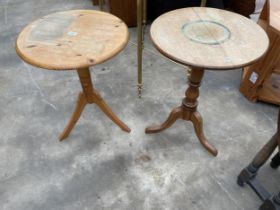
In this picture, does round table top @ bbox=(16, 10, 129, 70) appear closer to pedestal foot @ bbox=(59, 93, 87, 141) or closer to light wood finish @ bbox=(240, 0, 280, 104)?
pedestal foot @ bbox=(59, 93, 87, 141)

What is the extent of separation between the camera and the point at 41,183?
1542mm

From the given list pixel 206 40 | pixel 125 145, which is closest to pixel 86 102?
pixel 125 145

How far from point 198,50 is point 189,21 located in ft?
0.96

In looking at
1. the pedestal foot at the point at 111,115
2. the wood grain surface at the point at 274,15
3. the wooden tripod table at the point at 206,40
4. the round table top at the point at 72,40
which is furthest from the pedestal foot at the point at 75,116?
the wood grain surface at the point at 274,15

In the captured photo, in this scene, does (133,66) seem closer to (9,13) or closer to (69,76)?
(69,76)

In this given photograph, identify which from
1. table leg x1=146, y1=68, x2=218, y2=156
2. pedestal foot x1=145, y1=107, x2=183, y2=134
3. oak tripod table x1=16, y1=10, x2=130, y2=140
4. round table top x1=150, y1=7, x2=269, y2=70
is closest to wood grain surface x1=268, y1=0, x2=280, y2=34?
round table top x1=150, y1=7, x2=269, y2=70

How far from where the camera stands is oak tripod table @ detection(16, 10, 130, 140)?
1158mm

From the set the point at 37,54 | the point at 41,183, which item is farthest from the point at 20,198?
the point at 37,54

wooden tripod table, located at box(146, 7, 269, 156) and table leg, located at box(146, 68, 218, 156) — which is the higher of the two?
wooden tripod table, located at box(146, 7, 269, 156)

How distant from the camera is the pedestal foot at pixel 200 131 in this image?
1623mm

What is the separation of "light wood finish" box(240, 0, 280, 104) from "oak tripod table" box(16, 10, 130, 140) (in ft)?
3.35

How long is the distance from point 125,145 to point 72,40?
2.66 ft

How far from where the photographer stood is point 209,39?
1.24m

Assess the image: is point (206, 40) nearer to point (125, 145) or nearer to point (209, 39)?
point (209, 39)
